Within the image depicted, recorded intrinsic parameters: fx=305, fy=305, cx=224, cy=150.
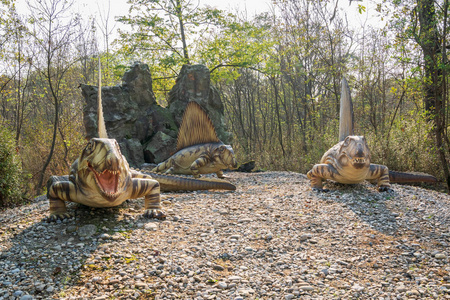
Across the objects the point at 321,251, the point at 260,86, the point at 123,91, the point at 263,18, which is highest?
the point at 263,18

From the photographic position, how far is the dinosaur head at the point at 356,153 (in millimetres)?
4848

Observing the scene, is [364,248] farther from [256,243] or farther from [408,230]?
[256,243]

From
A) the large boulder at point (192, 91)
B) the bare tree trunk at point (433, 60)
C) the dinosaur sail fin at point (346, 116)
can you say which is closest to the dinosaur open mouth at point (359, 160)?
the dinosaur sail fin at point (346, 116)

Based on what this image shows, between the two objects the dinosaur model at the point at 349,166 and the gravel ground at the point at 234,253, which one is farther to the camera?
the dinosaur model at the point at 349,166

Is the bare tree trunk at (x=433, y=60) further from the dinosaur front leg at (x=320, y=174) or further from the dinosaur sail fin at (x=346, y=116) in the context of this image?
the dinosaur front leg at (x=320, y=174)

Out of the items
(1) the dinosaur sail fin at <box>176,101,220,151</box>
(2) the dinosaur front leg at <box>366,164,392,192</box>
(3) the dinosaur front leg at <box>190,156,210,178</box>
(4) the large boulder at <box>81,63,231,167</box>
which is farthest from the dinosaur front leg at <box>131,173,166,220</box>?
(4) the large boulder at <box>81,63,231,167</box>

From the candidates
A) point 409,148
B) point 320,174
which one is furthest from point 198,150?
point 409,148

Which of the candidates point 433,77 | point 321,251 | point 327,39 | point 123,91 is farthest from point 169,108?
point 321,251

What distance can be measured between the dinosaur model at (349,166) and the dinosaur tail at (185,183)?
1.78 metres

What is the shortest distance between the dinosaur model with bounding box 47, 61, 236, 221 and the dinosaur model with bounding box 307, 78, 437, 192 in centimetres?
310

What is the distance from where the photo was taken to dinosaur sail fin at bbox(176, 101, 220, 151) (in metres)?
7.57

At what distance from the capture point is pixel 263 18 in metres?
15.1

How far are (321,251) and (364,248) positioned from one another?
46 centimetres

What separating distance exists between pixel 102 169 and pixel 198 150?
458 cm
